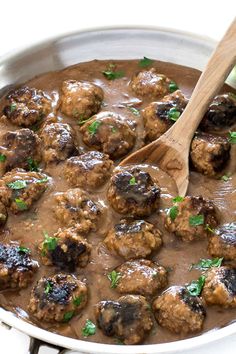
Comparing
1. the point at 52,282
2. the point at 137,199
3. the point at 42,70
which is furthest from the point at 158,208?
the point at 42,70

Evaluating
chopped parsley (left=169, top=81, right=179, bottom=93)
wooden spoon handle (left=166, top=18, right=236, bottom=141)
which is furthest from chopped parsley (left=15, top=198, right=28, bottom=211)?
chopped parsley (left=169, top=81, right=179, bottom=93)

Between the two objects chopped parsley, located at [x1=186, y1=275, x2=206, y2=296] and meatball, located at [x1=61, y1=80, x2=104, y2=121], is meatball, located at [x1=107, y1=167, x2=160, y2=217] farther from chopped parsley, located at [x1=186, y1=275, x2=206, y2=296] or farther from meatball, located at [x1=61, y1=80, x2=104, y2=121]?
meatball, located at [x1=61, y1=80, x2=104, y2=121]

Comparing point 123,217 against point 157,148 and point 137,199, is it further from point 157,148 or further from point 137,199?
point 157,148

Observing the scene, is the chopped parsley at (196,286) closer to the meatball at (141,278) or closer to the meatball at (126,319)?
the meatball at (141,278)

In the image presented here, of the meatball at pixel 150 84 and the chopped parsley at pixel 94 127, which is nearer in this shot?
the chopped parsley at pixel 94 127

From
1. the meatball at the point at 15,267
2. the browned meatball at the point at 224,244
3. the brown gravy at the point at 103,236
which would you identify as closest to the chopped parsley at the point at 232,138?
the brown gravy at the point at 103,236

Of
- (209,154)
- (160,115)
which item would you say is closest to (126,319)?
(209,154)
